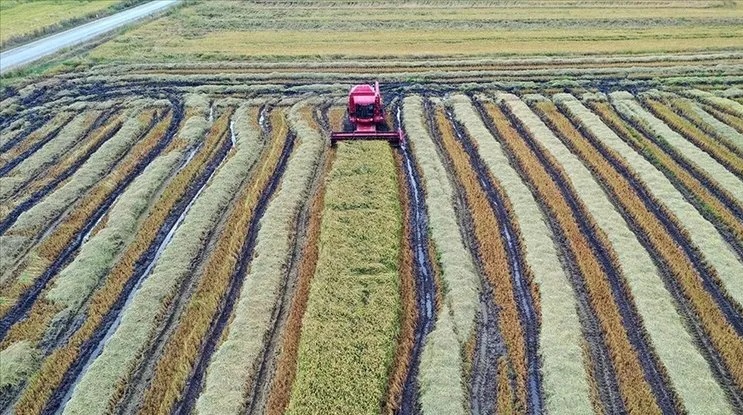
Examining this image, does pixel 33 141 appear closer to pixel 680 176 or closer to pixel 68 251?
pixel 68 251

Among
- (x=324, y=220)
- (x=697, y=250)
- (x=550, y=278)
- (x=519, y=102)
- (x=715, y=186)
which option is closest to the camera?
(x=550, y=278)

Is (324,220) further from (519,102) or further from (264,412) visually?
(519,102)

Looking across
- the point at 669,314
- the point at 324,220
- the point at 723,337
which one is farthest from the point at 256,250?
the point at 723,337

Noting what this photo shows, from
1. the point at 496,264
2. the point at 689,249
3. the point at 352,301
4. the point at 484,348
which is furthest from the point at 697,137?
the point at 352,301

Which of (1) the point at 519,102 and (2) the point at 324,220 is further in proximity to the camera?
(1) the point at 519,102

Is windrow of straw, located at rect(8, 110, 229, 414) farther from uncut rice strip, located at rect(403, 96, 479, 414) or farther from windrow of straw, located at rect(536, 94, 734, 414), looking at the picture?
windrow of straw, located at rect(536, 94, 734, 414)
